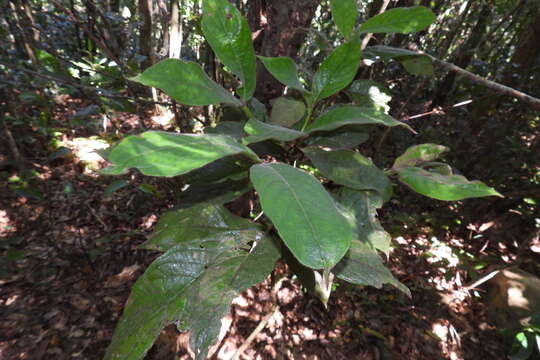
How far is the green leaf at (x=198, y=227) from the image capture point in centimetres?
66

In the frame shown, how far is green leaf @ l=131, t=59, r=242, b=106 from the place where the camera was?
633 millimetres

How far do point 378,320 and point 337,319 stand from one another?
1.05 ft

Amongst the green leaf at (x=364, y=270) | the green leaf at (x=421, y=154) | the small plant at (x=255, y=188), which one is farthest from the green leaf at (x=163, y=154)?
the green leaf at (x=421, y=154)

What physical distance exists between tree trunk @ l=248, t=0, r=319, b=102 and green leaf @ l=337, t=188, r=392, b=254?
0.51m

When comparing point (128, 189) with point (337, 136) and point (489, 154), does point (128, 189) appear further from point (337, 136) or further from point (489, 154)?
point (489, 154)

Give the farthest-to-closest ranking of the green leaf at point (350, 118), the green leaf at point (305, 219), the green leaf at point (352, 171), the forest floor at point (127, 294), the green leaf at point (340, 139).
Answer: the forest floor at point (127, 294)
the green leaf at point (340, 139)
the green leaf at point (352, 171)
the green leaf at point (350, 118)
the green leaf at point (305, 219)

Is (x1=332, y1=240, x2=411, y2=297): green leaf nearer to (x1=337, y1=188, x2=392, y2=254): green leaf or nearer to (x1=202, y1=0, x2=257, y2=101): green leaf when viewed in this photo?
(x1=337, y1=188, x2=392, y2=254): green leaf

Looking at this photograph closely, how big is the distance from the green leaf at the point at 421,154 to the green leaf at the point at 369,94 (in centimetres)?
20

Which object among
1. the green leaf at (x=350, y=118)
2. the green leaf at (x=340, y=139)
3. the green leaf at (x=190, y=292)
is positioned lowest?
the green leaf at (x=190, y=292)

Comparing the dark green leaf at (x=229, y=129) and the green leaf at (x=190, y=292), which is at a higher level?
the dark green leaf at (x=229, y=129)

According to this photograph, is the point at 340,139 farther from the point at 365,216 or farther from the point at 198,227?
the point at 198,227

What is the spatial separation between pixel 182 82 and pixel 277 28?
0.43m

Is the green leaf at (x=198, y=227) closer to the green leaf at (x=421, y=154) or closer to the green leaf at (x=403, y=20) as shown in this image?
the green leaf at (x=421, y=154)

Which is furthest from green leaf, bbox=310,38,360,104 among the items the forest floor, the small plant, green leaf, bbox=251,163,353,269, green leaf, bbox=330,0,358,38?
the forest floor
